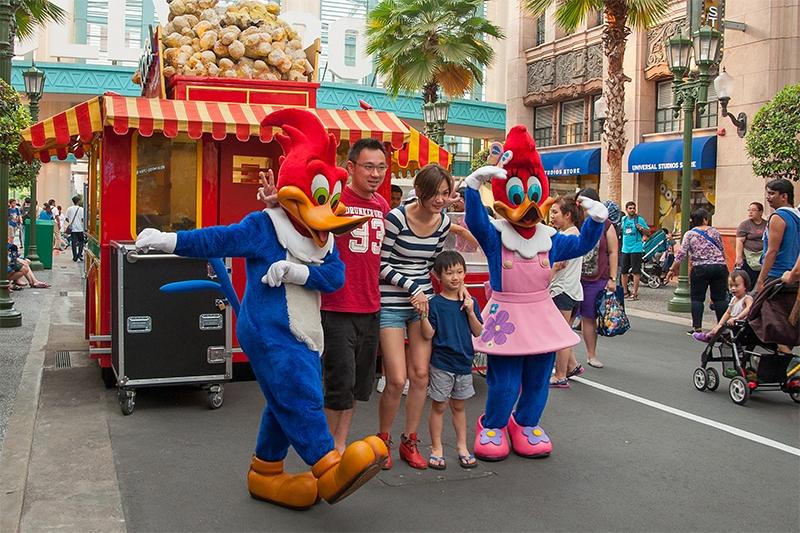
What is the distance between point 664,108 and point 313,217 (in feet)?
73.0

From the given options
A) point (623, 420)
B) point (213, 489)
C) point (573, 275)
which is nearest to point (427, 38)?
point (573, 275)

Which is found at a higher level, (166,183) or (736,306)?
(166,183)

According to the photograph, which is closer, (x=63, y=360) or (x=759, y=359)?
(x=759, y=359)

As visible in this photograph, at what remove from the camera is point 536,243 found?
6004mm

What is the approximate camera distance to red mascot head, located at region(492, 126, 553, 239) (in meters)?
5.92

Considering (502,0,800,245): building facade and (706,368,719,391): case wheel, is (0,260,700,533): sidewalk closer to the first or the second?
(706,368,719,391): case wheel

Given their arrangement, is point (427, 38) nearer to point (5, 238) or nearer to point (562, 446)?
point (5, 238)

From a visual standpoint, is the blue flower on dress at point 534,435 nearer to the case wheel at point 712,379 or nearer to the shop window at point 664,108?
Result: the case wheel at point 712,379

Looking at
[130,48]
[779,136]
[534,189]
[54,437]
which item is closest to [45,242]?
[779,136]

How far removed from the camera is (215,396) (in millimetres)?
7281

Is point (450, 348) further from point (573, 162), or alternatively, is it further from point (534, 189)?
point (573, 162)

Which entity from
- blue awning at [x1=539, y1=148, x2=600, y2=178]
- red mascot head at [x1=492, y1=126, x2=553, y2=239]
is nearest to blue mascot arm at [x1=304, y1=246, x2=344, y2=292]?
red mascot head at [x1=492, y1=126, x2=553, y2=239]

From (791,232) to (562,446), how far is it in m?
3.71

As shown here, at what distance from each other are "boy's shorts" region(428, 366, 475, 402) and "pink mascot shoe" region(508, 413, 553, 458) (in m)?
0.54
